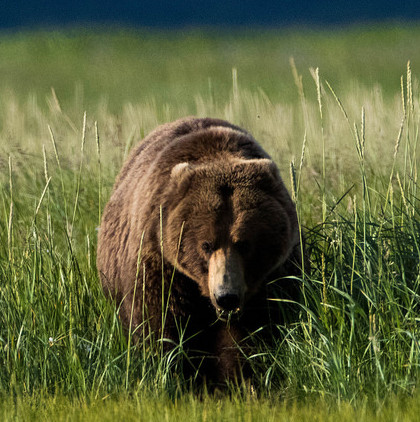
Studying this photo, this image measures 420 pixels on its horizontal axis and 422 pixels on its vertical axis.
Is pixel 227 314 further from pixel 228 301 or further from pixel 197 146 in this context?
pixel 197 146

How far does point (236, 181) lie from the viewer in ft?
13.7

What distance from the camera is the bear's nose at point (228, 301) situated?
3.79 metres

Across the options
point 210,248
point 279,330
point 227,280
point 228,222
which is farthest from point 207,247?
point 279,330

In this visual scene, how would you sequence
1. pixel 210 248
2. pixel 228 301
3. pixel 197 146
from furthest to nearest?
pixel 197 146 < pixel 210 248 < pixel 228 301

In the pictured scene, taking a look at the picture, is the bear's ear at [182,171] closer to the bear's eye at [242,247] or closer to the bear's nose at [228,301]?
the bear's eye at [242,247]

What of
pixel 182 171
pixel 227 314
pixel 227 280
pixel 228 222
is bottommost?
pixel 227 314

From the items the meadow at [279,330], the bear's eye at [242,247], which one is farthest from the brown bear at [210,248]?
the meadow at [279,330]

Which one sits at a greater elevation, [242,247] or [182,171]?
[182,171]

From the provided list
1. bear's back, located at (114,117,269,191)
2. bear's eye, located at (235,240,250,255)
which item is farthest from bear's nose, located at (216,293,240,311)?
bear's back, located at (114,117,269,191)

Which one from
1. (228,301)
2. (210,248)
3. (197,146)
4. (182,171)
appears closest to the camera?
(228,301)

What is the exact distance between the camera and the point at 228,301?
12.5 feet

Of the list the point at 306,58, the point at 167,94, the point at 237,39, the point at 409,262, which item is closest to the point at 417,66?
the point at 306,58

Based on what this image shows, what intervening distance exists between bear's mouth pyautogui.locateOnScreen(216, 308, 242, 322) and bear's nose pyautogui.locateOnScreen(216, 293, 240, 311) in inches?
2.0

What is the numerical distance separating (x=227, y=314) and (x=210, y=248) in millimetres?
348
